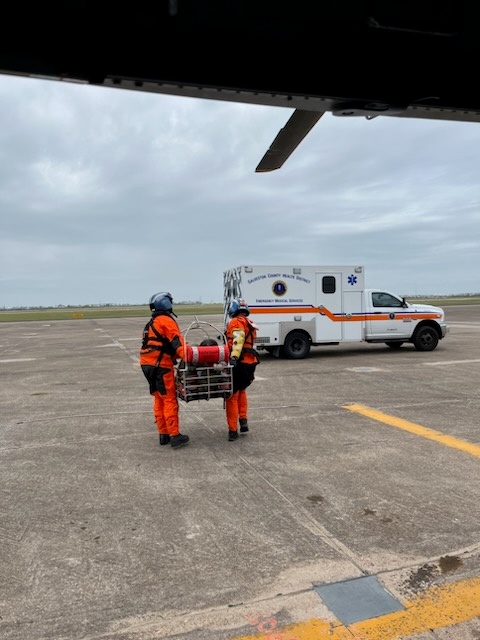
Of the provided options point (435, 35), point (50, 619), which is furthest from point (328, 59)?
point (50, 619)

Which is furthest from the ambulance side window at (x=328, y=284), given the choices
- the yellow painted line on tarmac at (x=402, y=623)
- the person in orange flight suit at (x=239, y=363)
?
the yellow painted line on tarmac at (x=402, y=623)

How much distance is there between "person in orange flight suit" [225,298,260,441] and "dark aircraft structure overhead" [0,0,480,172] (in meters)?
4.12

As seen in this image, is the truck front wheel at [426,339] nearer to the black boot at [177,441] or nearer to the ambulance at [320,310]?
the ambulance at [320,310]

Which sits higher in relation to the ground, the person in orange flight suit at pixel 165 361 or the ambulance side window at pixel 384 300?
the ambulance side window at pixel 384 300

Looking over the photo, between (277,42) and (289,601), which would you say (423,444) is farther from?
(277,42)

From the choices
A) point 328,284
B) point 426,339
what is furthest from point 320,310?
point 426,339

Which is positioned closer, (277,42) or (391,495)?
(277,42)

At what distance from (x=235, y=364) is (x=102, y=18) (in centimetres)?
459

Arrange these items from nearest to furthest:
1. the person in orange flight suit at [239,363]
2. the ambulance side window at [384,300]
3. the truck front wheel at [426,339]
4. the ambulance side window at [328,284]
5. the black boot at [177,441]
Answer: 1. the black boot at [177,441]
2. the person in orange flight suit at [239,363]
3. the ambulance side window at [328,284]
4. the ambulance side window at [384,300]
5. the truck front wheel at [426,339]

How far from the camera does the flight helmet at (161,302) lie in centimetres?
606

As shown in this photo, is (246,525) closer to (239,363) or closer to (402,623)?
(402,623)

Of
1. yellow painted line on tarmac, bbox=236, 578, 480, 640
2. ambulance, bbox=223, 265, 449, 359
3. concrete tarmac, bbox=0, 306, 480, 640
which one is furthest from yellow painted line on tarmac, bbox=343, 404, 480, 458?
ambulance, bbox=223, 265, 449, 359

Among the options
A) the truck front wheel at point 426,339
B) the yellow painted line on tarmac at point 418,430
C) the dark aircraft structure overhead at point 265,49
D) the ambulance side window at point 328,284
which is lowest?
the yellow painted line on tarmac at point 418,430

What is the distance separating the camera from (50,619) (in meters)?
2.78
